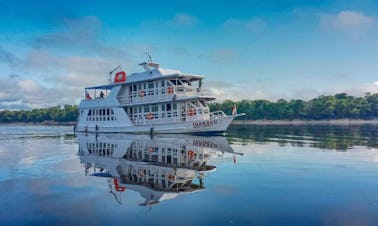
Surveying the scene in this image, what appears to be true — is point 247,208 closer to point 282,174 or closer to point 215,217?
point 215,217

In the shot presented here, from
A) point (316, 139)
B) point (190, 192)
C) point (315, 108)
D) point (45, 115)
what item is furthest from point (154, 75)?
point (45, 115)

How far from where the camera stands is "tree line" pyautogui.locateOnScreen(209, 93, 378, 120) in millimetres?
90000

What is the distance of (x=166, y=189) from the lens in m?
8.15

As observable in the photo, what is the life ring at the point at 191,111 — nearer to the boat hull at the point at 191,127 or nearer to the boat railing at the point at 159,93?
the boat hull at the point at 191,127

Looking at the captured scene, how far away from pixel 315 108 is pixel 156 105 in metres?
69.7

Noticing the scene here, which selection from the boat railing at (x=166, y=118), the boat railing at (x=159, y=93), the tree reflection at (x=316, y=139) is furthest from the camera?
the boat railing at (x=159, y=93)

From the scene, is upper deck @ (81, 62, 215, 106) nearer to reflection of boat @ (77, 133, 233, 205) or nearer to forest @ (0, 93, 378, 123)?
reflection of boat @ (77, 133, 233, 205)

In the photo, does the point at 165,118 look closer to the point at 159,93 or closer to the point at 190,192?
Result: the point at 159,93

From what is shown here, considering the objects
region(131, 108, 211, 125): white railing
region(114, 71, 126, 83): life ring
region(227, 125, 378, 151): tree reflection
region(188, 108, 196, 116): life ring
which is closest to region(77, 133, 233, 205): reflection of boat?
region(227, 125, 378, 151): tree reflection

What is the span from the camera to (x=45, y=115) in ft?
415

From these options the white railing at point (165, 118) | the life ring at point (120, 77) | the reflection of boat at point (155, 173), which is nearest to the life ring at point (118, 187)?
the reflection of boat at point (155, 173)

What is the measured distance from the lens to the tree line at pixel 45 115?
392 ft

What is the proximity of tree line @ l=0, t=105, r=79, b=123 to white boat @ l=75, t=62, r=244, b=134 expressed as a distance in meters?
86.0

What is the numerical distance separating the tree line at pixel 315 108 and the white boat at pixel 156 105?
Answer: 67362mm
